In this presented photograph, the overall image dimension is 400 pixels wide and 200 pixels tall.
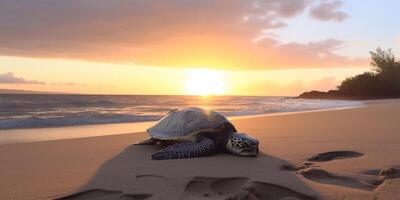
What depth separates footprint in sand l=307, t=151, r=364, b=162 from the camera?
15.8 feet

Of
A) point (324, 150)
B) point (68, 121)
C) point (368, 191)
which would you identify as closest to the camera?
point (368, 191)

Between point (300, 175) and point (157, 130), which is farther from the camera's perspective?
point (157, 130)

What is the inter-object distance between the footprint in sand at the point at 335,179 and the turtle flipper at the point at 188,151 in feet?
5.29

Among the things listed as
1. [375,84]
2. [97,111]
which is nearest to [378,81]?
[375,84]

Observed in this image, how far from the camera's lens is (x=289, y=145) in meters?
6.21

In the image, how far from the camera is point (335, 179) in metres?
3.58

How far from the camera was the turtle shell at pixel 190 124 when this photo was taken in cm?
568

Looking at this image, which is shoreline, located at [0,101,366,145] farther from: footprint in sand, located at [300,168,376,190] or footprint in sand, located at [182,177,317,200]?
footprint in sand, located at [300,168,376,190]

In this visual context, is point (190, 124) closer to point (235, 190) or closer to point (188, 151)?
point (188, 151)

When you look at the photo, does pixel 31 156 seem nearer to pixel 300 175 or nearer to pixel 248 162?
pixel 248 162

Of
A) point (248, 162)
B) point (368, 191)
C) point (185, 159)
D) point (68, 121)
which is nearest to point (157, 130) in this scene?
point (185, 159)

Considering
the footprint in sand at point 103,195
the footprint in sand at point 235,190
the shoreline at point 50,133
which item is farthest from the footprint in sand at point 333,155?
the shoreline at point 50,133

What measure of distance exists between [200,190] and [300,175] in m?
1.04

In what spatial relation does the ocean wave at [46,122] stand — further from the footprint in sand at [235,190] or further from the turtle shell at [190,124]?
the footprint in sand at [235,190]
